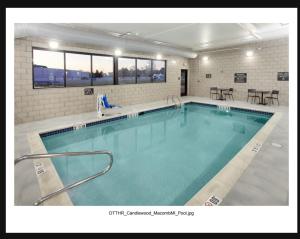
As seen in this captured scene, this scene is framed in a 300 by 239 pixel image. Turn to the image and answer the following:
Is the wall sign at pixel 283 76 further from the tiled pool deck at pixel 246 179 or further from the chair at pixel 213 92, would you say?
the tiled pool deck at pixel 246 179

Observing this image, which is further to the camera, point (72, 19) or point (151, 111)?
point (151, 111)

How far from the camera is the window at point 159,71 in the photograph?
1003cm

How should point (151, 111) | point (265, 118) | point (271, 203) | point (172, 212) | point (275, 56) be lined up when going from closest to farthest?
point (172, 212) → point (271, 203) → point (265, 118) → point (151, 111) → point (275, 56)

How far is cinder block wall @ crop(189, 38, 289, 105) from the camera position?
8.54m

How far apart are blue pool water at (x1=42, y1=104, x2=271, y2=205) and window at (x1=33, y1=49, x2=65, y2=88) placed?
2.02 m

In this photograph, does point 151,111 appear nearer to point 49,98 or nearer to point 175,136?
point 175,136

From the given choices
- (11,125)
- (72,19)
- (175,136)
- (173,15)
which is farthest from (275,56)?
(11,125)

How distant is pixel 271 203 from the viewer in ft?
6.81

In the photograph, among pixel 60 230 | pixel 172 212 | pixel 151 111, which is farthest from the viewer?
pixel 151 111

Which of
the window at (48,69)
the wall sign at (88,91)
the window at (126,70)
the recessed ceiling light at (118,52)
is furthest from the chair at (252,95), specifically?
the window at (48,69)

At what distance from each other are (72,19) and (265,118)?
711cm

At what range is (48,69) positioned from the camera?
6246 mm

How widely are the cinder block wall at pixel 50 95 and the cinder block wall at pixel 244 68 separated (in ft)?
12.4

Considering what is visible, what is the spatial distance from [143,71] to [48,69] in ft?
14.5
